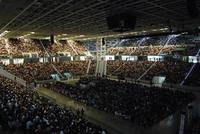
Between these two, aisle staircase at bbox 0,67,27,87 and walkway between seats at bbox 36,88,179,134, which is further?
aisle staircase at bbox 0,67,27,87

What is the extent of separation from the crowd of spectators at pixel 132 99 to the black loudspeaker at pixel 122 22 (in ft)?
25.4

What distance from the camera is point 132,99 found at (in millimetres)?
23922

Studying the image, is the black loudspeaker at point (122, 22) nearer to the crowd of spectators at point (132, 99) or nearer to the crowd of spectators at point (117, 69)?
the crowd of spectators at point (132, 99)

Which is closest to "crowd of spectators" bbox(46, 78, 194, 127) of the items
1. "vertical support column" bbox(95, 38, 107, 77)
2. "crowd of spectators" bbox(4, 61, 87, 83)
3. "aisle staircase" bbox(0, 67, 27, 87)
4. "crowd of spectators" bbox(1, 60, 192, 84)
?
"aisle staircase" bbox(0, 67, 27, 87)

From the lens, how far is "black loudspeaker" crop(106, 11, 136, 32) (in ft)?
53.8

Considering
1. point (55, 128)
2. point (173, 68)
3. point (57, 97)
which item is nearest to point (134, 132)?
point (55, 128)

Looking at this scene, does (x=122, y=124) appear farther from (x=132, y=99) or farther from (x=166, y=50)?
(x=166, y=50)

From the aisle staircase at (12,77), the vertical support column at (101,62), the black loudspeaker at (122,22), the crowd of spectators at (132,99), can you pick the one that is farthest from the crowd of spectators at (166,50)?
the aisle staircase at (12,77)

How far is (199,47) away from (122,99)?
809 inches

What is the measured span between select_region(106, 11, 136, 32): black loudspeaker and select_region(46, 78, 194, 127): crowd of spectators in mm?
7743

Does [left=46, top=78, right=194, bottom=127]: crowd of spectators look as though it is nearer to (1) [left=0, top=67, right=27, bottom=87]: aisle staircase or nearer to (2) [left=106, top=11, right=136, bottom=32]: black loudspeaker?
(1) [left=0, top=67, right=27, bottom=87]: aisle staircase

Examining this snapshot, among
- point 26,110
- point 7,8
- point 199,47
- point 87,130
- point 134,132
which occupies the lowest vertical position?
point 134,132

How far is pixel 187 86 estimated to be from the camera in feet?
101

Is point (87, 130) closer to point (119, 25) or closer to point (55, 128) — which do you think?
point (55, 128)
